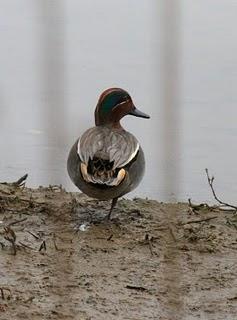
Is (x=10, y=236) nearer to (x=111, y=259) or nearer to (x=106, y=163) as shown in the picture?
(x=111, y=259)

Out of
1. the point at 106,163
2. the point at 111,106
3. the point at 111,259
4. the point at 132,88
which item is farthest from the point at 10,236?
the point at 132,88

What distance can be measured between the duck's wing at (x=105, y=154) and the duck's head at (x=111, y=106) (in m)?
0.34

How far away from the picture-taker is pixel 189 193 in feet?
23.2

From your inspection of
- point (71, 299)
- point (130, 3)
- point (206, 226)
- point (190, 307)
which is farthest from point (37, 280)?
point (130, 3)

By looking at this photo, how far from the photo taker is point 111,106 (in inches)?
285

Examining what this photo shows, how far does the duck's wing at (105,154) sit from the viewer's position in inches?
251

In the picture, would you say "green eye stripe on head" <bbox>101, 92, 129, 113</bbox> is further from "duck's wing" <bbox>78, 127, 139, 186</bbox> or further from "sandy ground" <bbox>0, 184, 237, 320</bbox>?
"sandy ground" <bbox>0, 184, 237, 320</bbox>

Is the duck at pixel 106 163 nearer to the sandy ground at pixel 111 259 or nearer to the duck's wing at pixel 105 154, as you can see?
the duck's wing at pixel 105 154

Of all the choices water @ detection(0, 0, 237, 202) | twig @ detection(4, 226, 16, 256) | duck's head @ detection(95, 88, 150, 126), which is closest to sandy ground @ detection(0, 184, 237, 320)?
twig @ detection(4, 226, 16, 256)

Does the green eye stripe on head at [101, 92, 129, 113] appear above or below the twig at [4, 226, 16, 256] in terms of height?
above

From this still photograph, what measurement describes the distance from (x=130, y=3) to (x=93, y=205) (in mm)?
1937

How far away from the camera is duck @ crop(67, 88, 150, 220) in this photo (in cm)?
639

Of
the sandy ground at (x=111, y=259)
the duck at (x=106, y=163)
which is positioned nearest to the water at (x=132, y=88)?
the duck at (x=106, y=163)

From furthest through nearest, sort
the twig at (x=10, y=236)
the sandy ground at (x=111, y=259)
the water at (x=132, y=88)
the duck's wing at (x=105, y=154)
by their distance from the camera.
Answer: the water at (x=132, y=88)
the duck's wing at (x=105, y=154)
the twig at (x=10, y=236)
the sandy ground at (x=111, y=259)
